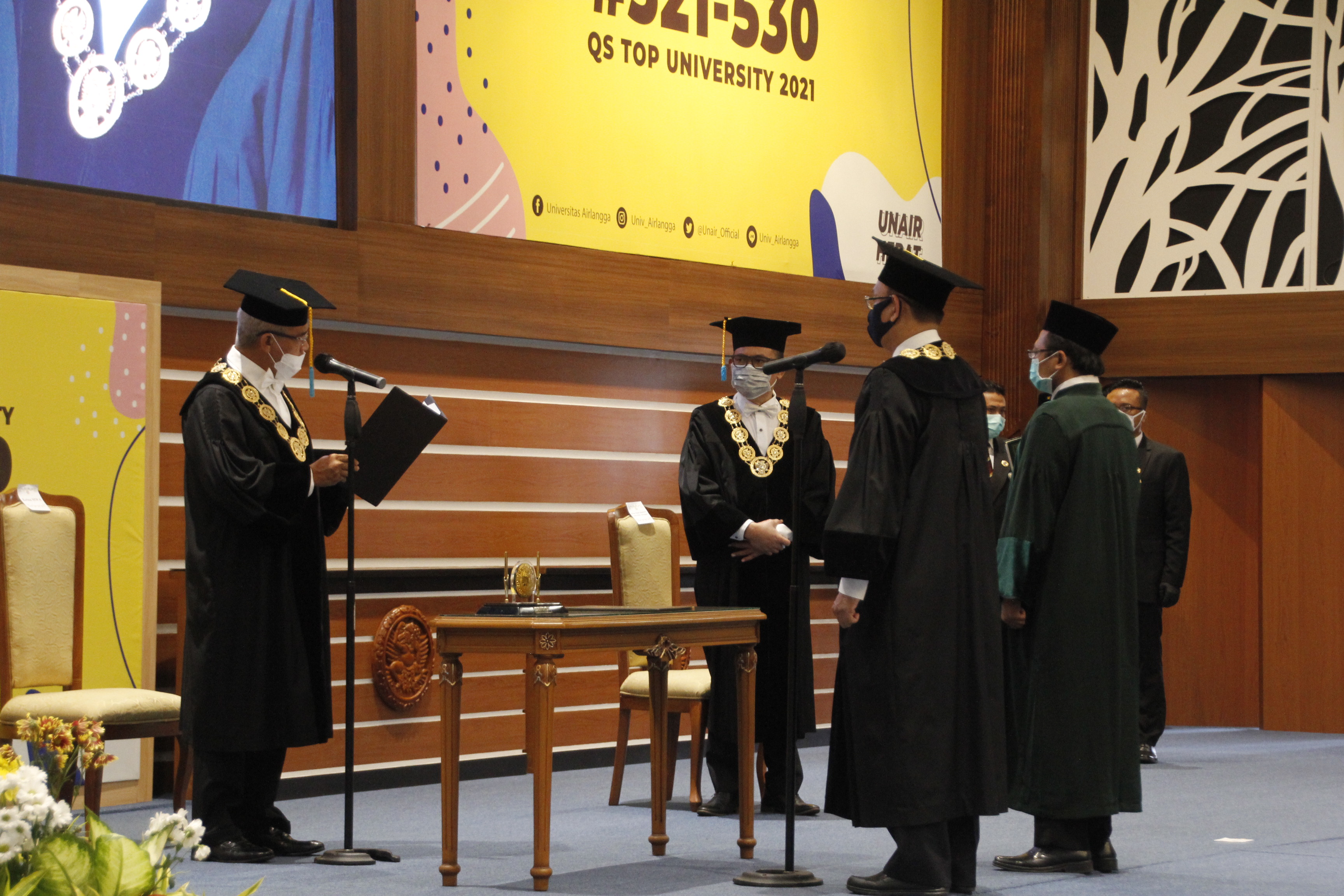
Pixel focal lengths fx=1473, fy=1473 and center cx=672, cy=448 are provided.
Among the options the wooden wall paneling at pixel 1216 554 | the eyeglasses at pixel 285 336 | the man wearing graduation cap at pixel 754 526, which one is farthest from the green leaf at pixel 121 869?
the wooden wall paneling at pixel 1216 554

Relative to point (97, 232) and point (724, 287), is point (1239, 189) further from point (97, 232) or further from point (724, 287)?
point (97, 232)

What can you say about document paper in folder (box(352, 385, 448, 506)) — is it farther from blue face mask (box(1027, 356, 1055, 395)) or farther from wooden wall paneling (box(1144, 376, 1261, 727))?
wooden wall paneling (box(1144, 376, 1261, 727))

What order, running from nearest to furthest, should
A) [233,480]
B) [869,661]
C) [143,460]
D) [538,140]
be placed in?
[869,661], [233,480], [143,460], [538,140]

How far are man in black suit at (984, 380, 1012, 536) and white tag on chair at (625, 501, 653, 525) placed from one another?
157cm

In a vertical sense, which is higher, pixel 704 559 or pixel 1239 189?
pixel 1239 189

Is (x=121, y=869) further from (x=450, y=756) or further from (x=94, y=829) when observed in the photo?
(x=450, y=756)

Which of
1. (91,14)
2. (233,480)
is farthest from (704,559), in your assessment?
(91,14)

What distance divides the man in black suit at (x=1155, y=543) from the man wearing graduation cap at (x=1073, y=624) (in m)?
2.82

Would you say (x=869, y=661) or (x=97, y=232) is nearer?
(x=869, y=661)

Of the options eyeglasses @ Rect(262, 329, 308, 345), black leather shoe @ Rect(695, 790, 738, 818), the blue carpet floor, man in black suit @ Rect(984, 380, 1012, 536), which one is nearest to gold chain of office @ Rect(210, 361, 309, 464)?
eyeglasses @ Rect(262, 329, 308, 345)

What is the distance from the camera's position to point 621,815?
18.2ft

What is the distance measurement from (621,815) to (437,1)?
3654 millimetres

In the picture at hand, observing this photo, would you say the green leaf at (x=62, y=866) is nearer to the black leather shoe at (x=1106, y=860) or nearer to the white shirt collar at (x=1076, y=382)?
the black leather shoe at (x=1106, y=860)

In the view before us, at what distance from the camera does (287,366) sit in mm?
4719
